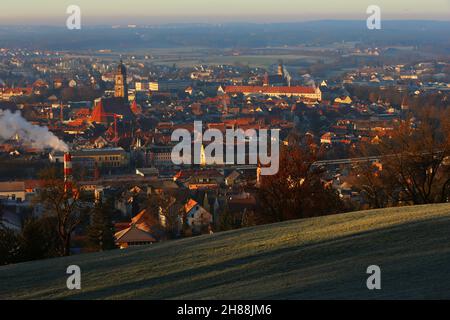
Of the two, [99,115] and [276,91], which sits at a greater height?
[99,115]

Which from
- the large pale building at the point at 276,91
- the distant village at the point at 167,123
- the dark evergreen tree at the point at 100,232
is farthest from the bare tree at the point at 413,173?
the large pale building at the point at 276,91

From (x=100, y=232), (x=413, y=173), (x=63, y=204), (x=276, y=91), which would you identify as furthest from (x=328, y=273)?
(x=276, y=91)

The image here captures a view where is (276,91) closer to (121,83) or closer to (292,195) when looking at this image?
(121,83)

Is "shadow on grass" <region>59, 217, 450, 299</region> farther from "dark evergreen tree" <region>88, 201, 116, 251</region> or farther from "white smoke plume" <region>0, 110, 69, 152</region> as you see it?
"white smoke plume" <region>0, 110, 69, 152</region>

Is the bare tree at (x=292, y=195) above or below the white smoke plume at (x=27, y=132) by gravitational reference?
above

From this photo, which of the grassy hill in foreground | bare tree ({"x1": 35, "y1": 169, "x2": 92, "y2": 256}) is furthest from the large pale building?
the grassy hill in foreground

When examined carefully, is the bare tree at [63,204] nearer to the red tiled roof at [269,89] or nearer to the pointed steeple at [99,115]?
the pointed steeple at [99,115]

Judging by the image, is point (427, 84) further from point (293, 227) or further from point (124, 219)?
point (293, 227)
